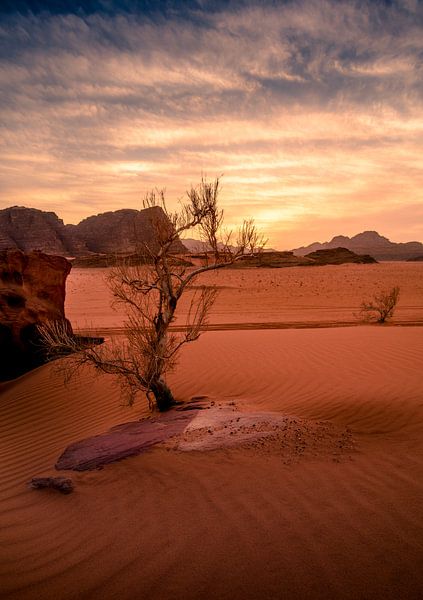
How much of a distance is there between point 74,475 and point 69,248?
9764 cm

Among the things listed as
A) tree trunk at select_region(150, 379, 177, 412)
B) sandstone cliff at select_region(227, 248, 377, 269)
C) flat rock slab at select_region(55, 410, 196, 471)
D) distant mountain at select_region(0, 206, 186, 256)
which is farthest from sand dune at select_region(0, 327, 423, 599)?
distant mountain at select_region(0, 206, 186, 256)

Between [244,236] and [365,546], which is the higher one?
[244,236]

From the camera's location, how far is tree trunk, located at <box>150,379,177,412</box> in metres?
5.68

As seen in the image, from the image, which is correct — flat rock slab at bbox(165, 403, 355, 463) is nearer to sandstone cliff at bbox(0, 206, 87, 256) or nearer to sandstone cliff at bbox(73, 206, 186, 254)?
sandstone cliff at bbox(73, 206, 186, 254)

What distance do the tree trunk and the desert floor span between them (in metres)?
0.36

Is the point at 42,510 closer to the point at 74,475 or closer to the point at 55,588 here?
the point at 74,475

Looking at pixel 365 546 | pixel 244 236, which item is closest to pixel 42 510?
pixel 365 546

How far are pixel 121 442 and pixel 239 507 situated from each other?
1.82m

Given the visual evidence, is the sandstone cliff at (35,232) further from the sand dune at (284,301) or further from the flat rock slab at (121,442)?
the flat rock slab at (121,442)

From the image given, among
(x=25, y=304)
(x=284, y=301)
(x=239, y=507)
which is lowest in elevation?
(x=239, y=507)

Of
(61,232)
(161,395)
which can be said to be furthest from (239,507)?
(61,232)

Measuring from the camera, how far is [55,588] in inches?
88.3

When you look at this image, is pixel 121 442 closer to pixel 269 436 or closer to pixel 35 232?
pixel 269 436

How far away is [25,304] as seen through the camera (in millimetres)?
8375
